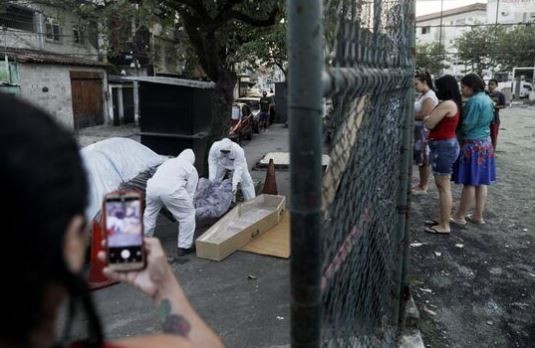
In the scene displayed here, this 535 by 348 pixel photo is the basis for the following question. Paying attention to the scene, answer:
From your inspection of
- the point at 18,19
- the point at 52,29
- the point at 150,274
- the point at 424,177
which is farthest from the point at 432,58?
the point at 150,274

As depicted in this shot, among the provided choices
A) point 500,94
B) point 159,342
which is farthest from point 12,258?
point 500,94

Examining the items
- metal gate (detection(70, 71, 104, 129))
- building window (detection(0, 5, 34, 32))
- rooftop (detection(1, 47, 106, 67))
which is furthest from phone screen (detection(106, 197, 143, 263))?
metal gate (detection(70, 71, 104, 129))

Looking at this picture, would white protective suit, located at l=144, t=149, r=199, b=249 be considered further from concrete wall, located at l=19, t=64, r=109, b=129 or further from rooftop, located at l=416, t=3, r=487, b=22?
rooftop, located at l=416, t=3, r=487, b=22

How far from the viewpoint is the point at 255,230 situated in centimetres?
556

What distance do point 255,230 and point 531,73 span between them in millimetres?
40847

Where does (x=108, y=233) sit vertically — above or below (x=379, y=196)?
above

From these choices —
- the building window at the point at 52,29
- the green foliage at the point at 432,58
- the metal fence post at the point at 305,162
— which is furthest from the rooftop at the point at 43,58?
the green foliage at the point at 432,58

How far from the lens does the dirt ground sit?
3.43 metres

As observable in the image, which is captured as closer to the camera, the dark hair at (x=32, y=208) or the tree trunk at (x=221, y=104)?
the dark hair at (x=32, y=208)

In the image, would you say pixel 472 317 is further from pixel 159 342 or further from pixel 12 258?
pixel 12 258

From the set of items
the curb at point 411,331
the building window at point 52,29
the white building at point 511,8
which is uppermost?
the white building at point 511,8

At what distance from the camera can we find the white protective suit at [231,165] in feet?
21.1

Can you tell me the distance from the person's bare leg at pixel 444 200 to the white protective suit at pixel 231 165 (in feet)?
8.50

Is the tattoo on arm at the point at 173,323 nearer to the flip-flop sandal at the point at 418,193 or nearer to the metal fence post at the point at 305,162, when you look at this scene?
the metal fence post at the point at 305,162
